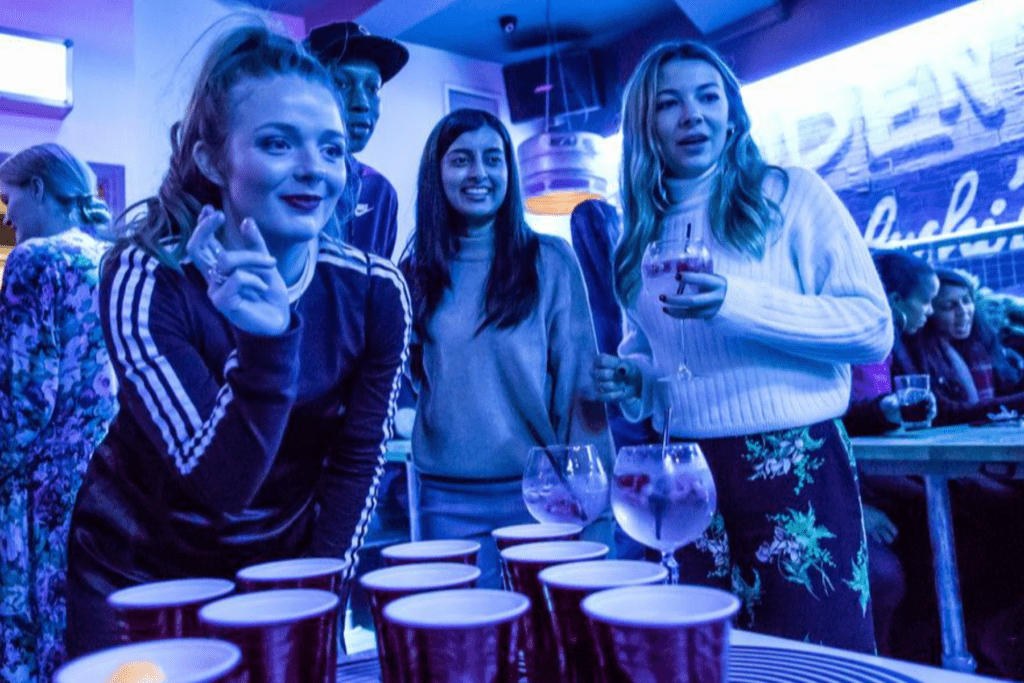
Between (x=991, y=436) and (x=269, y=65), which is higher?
(x=269, y=65)

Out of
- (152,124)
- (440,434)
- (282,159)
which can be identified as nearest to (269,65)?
(282,159)

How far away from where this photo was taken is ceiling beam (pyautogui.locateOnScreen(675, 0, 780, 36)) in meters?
4.98

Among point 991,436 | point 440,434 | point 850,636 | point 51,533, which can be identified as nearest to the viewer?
point 850,636

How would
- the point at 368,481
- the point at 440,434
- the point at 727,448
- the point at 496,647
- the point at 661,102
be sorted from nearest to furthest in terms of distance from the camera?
the point at 496,647 → the point at 368,481 → the point at 727,448 → the point at 661,102 → the point at 440,434

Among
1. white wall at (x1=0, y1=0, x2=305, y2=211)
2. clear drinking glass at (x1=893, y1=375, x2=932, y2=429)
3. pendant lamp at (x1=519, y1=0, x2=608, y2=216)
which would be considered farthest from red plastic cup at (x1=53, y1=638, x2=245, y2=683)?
pendant lamp at (x1=519, y1=0, x2=608, y2=216)

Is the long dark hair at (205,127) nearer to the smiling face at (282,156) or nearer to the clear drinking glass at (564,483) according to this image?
the smiling face at (282,156)

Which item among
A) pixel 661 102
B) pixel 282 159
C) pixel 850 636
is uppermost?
pixel 661 102

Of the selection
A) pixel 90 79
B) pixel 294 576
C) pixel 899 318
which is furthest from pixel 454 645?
pixel 90 79

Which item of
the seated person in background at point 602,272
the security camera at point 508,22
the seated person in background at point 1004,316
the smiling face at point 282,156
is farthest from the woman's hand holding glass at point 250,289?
the security camera at point 508,22

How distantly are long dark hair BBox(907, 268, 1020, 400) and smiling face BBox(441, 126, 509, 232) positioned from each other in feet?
7.94

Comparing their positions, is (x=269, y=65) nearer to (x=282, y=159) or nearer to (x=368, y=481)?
(x=282, y=159)

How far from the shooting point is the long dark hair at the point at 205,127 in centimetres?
107

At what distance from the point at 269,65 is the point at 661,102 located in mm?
812

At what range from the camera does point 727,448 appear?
1445 mm
